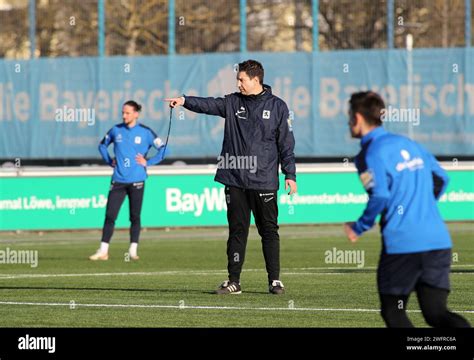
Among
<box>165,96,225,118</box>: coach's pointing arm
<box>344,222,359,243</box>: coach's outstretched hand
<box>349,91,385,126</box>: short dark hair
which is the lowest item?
<box>344,222,359,243</box>: coach's outstretched hand

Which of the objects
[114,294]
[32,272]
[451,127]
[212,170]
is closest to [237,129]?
[114,294]

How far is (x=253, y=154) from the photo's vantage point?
13.5m

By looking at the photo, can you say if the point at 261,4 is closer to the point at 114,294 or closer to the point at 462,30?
the point at 462,30

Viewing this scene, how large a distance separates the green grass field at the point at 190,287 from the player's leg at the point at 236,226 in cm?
27

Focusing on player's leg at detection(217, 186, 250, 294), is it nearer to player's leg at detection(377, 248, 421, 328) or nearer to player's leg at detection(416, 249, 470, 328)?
player's leg at detection(377, 248, 421, 328)

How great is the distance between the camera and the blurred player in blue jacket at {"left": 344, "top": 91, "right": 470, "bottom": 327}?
320 inches

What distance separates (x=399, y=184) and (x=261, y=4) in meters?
23.6

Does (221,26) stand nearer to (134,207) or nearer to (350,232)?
(134,207)

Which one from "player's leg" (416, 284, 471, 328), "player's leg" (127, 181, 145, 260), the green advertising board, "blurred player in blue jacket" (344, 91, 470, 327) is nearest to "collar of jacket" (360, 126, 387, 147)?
"blurred player in blue jacket" (344, 91, 470, 327)

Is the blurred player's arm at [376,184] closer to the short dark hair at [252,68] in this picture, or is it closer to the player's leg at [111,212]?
the short dark hair at [252,68]

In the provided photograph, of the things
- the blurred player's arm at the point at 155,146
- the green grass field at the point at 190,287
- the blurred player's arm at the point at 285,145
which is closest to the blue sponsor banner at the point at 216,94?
the green grass field at the point at 190,287

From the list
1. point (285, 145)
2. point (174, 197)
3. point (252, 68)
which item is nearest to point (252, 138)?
point (285, 145)

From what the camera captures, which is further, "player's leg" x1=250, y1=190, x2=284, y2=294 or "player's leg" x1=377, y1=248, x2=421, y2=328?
"player's leg" x1=250, y1=190, x2=284, y2=294

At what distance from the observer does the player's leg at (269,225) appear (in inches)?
535
